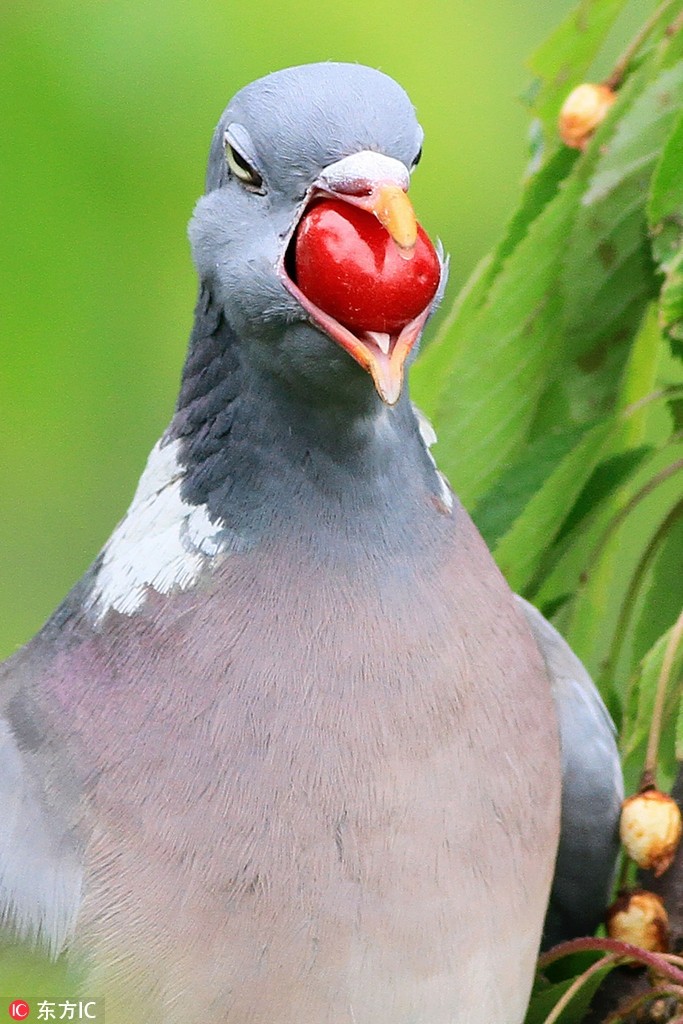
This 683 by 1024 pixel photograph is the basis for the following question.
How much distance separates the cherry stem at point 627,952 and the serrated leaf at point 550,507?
1.64 ft

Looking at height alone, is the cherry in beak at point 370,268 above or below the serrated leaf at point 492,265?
Result: above

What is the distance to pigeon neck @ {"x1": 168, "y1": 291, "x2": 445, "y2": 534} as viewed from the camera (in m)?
2.01

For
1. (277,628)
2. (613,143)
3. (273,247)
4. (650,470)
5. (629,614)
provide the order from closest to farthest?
(273,247) → (277,628) → (613,143) → (629,614) → (650,470)

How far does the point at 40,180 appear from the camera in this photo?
3.86m

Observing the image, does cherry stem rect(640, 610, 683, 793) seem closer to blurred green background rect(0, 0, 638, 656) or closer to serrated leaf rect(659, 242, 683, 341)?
serrated leaf rect(659, 242, 683, 341)

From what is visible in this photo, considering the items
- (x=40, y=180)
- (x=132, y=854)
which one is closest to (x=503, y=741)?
(x=132, y=854)

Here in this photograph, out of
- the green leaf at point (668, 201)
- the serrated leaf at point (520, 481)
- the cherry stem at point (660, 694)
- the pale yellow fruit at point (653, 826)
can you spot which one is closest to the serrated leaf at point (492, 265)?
the serrated leaf at point (520, 481)

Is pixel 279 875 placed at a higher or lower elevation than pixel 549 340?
lower

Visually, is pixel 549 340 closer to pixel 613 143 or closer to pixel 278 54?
pixel 613 143

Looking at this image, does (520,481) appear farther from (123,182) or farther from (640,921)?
(123,182)

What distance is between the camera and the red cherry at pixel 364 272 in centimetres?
168

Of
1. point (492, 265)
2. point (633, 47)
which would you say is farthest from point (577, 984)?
point (633, 47)

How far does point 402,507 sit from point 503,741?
0.31 m

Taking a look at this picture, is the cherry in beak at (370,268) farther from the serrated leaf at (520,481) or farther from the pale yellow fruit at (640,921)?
the pale yellow fruit at (640,921)
